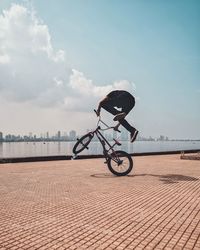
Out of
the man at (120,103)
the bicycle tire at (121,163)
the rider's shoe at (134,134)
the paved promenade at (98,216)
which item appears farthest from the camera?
the man at (120,103)

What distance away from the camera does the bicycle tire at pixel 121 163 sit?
12.3m

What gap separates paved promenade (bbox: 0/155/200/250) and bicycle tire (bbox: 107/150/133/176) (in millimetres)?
2702

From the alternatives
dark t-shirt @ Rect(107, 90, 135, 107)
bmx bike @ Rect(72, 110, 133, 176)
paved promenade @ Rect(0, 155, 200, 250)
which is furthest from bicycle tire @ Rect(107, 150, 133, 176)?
paved promenade @ Rect(0, 155, 200, 250)

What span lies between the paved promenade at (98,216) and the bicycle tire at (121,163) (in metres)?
2.70

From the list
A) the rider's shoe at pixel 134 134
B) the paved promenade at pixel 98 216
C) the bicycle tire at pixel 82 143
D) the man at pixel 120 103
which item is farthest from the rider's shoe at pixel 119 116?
the paved promenade at pixel 98 216

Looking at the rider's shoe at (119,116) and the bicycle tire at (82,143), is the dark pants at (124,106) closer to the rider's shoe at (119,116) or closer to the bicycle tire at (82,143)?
the rider's shoe at (119,116)

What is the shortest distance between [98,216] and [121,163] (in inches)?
269

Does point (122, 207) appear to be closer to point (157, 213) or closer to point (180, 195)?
point (157, 213)

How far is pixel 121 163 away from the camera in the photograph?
40.8 ft

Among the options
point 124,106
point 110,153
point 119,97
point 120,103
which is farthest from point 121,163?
point 119,97

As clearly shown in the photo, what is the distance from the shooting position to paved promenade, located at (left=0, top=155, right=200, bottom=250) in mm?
4312

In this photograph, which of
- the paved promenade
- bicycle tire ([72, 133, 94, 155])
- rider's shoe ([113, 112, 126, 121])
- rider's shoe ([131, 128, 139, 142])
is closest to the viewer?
the paved promenade

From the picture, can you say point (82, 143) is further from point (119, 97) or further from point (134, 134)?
point (119, 97)

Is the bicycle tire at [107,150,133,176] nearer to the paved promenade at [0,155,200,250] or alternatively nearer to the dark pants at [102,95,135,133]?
the dark pants at [102,95,135,133]
